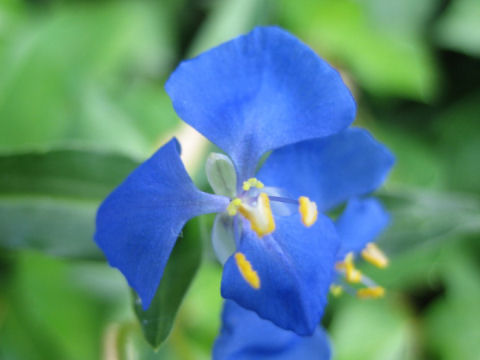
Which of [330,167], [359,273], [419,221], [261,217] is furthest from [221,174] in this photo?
[419,221]

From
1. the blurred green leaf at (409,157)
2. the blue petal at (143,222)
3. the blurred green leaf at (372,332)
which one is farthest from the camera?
the blurred green leaf at (409,157)

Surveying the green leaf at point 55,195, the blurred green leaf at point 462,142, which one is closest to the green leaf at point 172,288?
the green leaf at point 55,195

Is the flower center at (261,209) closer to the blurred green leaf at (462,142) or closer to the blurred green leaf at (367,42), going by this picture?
the blurred green leaf at (367,42)

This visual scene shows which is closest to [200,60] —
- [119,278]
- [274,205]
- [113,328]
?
[274,205]

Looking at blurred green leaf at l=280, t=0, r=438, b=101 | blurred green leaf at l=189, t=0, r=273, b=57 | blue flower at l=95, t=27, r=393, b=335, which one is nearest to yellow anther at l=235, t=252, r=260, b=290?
blue flower at l=95, t=27, r=393, b=335

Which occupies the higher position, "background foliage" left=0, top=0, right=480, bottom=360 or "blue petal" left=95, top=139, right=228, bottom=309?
"blue petal" left=95, top=139, right=228, bottom=309

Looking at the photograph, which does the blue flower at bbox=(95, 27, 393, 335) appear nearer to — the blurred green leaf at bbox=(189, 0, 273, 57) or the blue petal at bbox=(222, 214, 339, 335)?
the blue petal at bbox=(222, 214, 339, 335)
